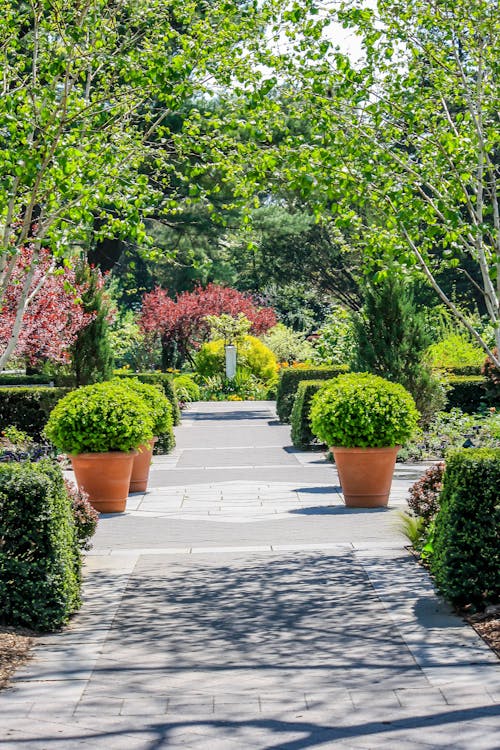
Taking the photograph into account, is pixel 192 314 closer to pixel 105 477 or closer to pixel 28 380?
pixel 28 380

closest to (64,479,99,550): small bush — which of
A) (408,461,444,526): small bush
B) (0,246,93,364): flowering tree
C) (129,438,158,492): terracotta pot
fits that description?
(408,461,444,526): small bush

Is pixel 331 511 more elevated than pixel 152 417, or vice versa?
pixel 152 417

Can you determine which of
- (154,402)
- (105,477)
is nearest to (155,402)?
(154,402)

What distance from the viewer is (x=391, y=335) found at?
1856 cm

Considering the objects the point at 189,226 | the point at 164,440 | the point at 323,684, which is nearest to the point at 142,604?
the point at 323,684

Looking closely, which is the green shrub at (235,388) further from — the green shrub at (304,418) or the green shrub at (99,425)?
the green shrub at (99,425)

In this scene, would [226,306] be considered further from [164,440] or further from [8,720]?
[8,720]

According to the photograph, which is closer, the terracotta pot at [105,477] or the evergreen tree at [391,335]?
the terracotta pot at [105,477]

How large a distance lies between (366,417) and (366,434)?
232 mm

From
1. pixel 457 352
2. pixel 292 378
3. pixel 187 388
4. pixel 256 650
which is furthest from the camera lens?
pixel 187 388

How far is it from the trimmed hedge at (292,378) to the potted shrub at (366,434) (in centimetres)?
1017

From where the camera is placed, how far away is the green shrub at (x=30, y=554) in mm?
6984

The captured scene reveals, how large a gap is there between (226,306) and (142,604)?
32.4 m

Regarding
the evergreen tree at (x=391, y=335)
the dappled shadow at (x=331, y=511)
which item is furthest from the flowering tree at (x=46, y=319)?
the dappled shadow at (x=331, y=511)
